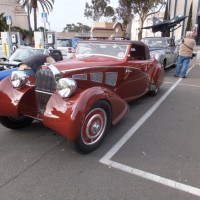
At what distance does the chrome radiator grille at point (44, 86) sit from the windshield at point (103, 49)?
1661mm

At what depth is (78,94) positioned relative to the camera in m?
3.23

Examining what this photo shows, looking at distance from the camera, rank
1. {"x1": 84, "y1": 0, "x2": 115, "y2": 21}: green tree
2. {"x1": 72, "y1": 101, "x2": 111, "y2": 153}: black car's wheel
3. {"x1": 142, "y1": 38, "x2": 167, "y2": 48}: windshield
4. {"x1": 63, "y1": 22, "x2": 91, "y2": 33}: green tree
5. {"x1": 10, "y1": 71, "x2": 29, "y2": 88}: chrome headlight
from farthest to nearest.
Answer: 1. {"x1": 63, "y1": 22, "x2": 91, "y2": 33}: green tree
2. {"x1": 84, "y1": 0, "x2": 115, "y2": 21}: green tree
3. {"x1": 142, "y1": 38, "x2": 167, "y2": 48}: windshield
4. {"x1": 10, "y1": 71, "x2": 29, "y2": 88}: chrome headlight
5. {"x1": 72, "y1": 101, "x2": 111, "y2": 153}: black car's wheel

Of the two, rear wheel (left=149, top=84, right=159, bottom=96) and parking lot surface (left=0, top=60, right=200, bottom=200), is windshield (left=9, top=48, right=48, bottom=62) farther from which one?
parking lot surface (left=0, top=60, right=200, bottom=200)

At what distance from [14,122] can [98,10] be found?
5340cm

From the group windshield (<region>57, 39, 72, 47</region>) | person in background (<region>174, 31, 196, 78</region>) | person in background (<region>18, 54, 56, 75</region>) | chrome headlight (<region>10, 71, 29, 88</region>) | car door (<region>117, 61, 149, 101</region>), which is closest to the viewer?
chrome headlight (<region>10, 71, 29, 88</region>)

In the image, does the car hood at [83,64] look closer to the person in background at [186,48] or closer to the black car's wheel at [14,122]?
the black car's wheel at [14,122]

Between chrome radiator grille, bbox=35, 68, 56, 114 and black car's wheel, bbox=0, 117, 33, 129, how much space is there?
0.61m

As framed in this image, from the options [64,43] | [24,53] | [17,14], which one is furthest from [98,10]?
[24,53]

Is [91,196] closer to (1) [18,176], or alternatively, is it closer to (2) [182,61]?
(1) [18,176]

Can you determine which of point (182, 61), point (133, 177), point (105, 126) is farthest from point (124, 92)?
point (182, 61)

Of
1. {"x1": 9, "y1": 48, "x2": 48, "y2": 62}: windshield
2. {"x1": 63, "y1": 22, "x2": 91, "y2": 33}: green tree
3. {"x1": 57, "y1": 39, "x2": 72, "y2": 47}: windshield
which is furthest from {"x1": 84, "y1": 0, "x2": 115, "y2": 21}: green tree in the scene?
{"x1": 9, "y1": 48, "x2": 48, "y2": 62}: windshield

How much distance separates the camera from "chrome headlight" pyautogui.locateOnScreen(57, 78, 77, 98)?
319 centimetres

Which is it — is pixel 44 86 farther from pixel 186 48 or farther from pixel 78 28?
pixel 78 28

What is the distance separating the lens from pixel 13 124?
417 centimetres
